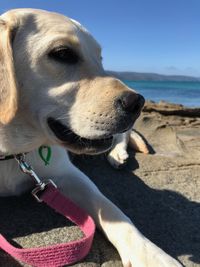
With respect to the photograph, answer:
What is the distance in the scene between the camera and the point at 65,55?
8.20 ft

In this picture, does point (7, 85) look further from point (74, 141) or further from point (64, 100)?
point (74, 141)

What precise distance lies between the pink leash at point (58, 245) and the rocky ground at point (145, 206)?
2.5 inches

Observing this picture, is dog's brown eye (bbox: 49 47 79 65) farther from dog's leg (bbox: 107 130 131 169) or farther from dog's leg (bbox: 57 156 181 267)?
dog's leg (bbox: 107 130 131 169)

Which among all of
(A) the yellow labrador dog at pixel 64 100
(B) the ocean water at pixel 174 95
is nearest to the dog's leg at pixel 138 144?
(A) the yellow labrador dog at pixel 64 100

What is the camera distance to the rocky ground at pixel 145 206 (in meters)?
2.50

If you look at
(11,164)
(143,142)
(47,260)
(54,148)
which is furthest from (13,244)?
(143,142)

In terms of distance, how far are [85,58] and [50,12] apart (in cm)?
41

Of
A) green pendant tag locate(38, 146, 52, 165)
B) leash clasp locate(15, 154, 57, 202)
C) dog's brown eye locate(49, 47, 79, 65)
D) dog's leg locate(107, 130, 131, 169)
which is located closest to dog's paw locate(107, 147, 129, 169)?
dog's leg locate(107, 130, 131, 169)

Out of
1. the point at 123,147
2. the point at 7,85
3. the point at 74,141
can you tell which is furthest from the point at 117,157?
the point at 7,85

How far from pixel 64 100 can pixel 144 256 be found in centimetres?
90

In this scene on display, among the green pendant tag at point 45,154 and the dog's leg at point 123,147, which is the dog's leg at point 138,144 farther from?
the green pendant tag at point 45,154

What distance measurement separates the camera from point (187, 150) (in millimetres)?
4605

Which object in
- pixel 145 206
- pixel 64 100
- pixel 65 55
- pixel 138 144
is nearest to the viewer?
pixel 64 100

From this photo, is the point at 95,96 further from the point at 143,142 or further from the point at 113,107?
the point at 143,142
